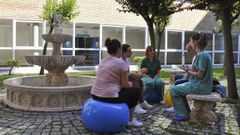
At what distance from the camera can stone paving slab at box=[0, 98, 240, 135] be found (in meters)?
5.88

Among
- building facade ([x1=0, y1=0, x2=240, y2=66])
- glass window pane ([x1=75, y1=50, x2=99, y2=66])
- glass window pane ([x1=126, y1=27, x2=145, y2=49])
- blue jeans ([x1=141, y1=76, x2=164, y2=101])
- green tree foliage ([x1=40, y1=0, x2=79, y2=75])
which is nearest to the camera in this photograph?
blue jeans ([x1=141, y1=76, x2=164, y2=101])

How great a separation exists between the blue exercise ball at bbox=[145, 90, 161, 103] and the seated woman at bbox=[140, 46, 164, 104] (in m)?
0.04

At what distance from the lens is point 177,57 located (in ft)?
91.8

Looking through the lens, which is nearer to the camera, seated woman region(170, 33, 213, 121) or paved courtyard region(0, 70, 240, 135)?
paved courtyard region(0, 70, 240, 135)

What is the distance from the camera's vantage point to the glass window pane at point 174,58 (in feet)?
89.7

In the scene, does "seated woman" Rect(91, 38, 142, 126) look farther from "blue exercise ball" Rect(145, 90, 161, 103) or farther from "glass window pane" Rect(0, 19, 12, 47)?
"glass window pane" Rect(0, 19, 12, 47)

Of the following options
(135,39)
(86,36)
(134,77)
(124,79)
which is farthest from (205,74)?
(135,39)

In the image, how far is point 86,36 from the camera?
25.7m

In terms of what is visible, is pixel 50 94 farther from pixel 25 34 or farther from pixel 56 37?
pixel 25 34

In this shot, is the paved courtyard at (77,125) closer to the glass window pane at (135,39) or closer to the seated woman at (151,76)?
the seated woman at (151,76)

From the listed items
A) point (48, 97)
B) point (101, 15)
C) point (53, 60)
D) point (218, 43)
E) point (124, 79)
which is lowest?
point (48, 97)

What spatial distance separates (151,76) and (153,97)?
0.53m

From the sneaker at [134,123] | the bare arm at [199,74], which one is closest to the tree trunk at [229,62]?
the bare arm at [199,74]

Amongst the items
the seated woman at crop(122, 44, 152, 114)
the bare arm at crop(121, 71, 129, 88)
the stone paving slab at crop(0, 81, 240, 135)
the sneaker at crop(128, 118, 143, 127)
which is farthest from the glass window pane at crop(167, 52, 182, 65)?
the bare arm at crop(121, 71, 129, 88)
